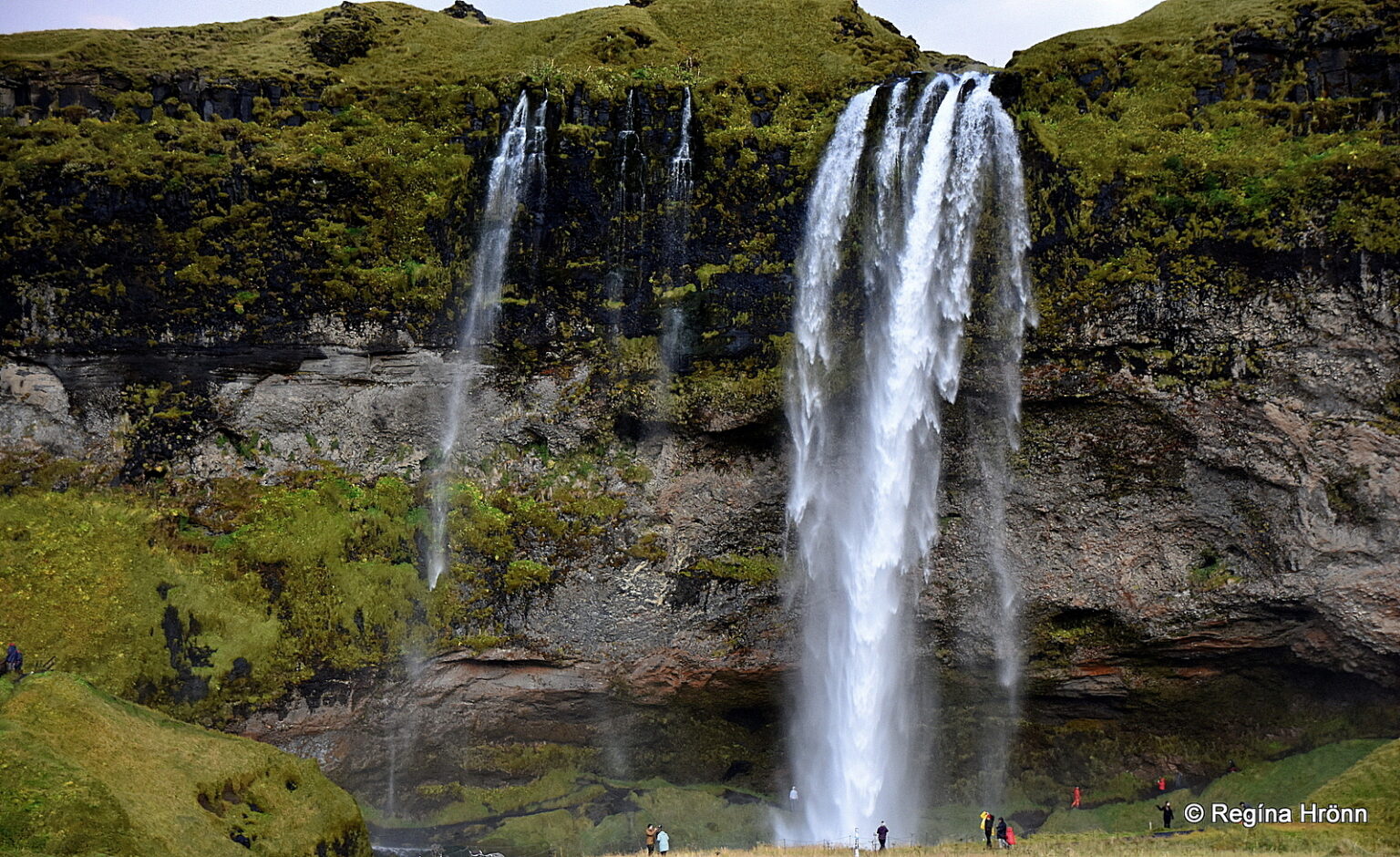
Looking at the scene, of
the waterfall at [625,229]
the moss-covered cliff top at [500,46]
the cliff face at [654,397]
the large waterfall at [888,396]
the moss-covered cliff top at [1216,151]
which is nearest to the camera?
the moss-covered cliff top at [1216,151]

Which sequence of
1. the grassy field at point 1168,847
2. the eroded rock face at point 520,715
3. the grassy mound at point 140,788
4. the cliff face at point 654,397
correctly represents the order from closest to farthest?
the grassy mound at point 140,788 < the grassy field at point 1168,847 < the cliff face at point 654,397 < the eroded rock face at point 520,715

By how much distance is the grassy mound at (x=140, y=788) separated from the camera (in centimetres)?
1482

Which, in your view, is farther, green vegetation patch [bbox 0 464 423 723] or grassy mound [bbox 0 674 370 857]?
green vegetation patch [bbox 0 464 423 723]

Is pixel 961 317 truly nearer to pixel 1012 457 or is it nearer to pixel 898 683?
pixel 1012 457

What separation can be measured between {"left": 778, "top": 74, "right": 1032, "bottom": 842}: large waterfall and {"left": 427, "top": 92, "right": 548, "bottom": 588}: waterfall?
9.01m

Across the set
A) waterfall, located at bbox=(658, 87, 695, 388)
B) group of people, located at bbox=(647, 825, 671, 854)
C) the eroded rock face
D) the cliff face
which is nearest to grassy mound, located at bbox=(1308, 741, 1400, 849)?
the cliff face

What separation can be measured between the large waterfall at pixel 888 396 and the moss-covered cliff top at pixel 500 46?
17.4ft

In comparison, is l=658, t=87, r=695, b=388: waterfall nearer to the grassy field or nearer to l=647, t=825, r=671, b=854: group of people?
l=647, t=825, r=671, b=854: group of people

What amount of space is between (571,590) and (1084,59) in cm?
2175

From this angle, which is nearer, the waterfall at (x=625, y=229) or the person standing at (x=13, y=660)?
the person standing at (x=13, y=660)

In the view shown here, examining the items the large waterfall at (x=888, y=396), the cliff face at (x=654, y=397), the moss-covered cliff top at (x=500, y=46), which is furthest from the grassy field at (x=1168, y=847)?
the moss-covered cliff top at (x=500, y=46)

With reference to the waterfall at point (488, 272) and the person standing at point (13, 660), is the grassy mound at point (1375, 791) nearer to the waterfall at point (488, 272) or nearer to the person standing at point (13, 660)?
the waterfall at point (488, 272)

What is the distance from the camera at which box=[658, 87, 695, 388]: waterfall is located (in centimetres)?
3097

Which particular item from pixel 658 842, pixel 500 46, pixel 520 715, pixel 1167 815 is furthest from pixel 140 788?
pixel 500 46
